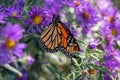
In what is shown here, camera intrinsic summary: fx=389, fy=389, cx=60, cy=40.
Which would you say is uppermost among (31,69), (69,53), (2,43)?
(2,43)

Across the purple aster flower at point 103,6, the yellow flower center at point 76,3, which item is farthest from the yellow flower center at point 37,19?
the purple aster flower at point 103,6

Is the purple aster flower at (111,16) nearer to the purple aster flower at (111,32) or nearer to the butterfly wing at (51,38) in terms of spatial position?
the purple aster flower at (111,32)

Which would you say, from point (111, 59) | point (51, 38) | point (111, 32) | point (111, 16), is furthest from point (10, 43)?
point (111, 16)

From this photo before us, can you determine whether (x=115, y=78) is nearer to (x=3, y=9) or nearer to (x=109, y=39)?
(x=109, y=39)

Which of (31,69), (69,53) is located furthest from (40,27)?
(31,69)

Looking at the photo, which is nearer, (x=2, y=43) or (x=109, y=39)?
(x=2, y=43)
